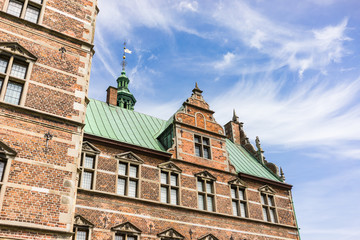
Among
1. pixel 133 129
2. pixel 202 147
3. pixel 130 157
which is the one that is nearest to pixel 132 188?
pixel 130 157

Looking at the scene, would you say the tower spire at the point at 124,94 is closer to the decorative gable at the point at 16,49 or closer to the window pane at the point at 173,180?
the window pane at the point at 173,180

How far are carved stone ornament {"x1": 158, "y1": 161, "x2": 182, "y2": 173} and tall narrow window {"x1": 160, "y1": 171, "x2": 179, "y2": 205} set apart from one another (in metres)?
0.21

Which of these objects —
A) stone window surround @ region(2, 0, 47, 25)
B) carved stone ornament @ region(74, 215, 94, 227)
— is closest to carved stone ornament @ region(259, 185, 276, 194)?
carved stone ornament @ region(74, 215, 94, 227)

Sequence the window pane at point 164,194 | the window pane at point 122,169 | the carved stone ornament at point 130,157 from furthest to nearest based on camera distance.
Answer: the window pane at point 164,194 → the carved stone ornament at point 130,157 → the window pane at point 122,169

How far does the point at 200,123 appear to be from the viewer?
2008 cm

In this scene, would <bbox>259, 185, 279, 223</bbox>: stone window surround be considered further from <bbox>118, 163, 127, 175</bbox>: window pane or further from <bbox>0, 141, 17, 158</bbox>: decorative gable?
<bbox>0, 141, 17, 158</bbox>: decorative gable

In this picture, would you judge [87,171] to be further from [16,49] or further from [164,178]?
[16,49]

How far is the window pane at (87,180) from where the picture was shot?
1448 centimetres

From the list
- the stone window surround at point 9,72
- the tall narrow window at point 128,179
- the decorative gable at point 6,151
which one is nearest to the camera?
Result: the decorative gable at point 6,151

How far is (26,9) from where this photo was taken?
40.7 feet

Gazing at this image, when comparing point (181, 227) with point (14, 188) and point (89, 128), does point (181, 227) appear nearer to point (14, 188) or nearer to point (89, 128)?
point (89, 128)

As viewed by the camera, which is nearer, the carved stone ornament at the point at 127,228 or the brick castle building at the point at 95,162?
the brick castle building at the point at 95,162

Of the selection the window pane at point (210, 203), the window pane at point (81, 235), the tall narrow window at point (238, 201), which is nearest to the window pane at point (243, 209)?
the tall narrow window at point (238, 201)

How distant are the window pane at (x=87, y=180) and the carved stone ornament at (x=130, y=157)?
5.38ft
